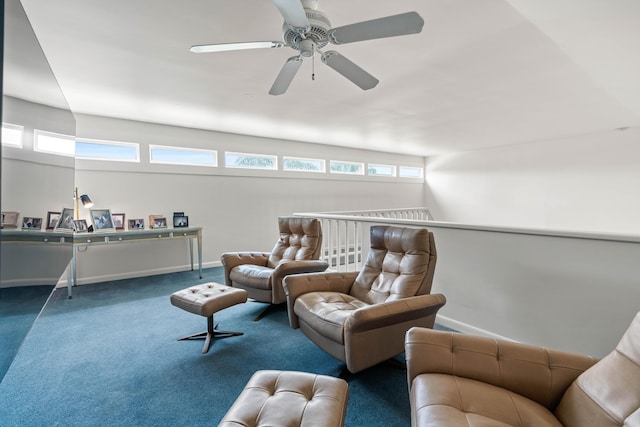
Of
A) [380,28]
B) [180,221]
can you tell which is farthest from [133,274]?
[380,28]

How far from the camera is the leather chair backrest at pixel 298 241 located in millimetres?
3326

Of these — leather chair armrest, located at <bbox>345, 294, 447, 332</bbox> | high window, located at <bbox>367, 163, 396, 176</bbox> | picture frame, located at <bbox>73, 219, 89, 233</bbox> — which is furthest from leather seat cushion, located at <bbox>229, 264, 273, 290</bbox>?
high window, located at <bbox>367, 163, 396, 176</bbox>

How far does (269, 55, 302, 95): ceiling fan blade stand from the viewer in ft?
6.53

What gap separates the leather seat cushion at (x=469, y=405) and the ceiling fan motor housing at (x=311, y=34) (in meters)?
1.89

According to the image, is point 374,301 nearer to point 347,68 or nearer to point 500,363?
point 500,363

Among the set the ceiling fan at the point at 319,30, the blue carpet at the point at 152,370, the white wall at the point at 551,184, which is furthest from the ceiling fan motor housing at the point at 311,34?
the white wall at the point at 551,184

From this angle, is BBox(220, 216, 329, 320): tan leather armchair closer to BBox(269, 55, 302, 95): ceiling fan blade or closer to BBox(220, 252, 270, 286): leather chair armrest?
BBox(220, 252, 270, 286): leather chair armrest

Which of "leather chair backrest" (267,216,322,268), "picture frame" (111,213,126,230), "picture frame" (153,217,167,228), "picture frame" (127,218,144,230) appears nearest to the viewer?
"leather chair backrest" (267,216,322,268)

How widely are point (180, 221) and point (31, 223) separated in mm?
3577

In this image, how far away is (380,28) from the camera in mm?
1590

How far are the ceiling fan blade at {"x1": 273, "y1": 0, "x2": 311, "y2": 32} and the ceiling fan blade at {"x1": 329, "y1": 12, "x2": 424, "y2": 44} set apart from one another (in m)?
0.19

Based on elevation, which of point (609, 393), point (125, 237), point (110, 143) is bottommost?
point (609, 393)

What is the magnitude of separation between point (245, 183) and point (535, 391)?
5.06m

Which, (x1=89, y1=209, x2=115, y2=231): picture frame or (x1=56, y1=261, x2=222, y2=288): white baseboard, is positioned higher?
(x1=89, y1=209, x2=115, y2=231): picture frame
